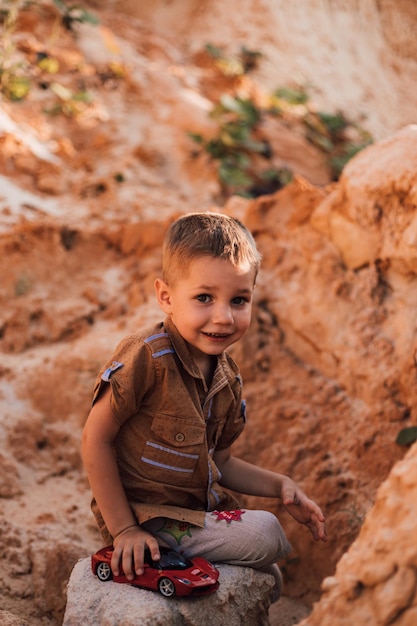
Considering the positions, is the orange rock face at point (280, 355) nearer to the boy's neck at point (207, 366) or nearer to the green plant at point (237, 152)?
the boy's neck at point (207, 366)

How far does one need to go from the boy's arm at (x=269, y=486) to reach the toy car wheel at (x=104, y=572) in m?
0.55

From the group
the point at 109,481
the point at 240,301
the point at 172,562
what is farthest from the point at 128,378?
the point at 172,562

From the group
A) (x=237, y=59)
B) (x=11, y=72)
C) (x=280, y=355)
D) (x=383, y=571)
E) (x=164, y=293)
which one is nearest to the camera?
(x=383, y=571)

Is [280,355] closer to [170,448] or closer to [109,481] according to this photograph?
[170,448]

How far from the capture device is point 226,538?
1927 mm

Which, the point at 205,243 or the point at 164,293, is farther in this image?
the point at 164,293

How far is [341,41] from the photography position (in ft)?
26.4

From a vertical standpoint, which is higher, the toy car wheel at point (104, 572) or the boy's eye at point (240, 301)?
the boy's eye at point (240, 301)

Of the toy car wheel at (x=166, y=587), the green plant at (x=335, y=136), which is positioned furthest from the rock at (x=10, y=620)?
the green plant at (x=335, y=136)

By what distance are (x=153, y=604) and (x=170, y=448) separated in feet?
1.39

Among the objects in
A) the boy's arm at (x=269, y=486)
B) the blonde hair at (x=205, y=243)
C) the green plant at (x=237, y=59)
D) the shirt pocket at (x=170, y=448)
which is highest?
the blonde hair at (x=205, y=243)

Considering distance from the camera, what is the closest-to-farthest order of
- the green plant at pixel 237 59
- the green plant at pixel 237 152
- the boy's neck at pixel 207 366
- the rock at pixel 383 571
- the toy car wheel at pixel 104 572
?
the rock at pixel 383 571 → the toy car wheel at pixel 104 572 → the boy's neck at pixel 207 366 → the green plant at pixel 237 152 → the green plant at pixel 237 59

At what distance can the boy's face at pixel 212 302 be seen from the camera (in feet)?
6.22

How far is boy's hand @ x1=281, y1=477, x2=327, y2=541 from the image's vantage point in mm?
2080
